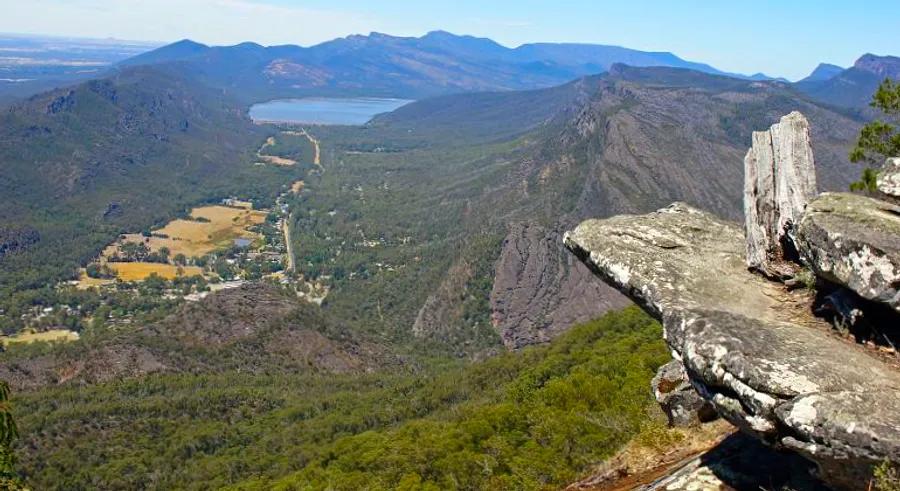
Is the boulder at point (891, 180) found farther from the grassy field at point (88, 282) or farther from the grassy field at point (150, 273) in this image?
the grassy field at point (88, 282)

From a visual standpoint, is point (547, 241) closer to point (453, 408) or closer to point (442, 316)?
point (442, 316)

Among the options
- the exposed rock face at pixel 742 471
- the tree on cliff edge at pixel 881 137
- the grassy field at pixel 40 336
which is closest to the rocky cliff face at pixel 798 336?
the exposed rock face at pixel 742 471

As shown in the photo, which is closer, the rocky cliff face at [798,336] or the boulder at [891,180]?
the rocky cliff face at [798,336]

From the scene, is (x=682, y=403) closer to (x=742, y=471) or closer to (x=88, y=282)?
(x=742, y=471)

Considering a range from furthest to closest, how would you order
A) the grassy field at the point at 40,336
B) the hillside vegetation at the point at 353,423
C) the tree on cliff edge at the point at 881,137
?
the grassy field at the point at 40,336, the hillside vegetation at the point at 353,423, the tree on cliff edge at the point at 881,137

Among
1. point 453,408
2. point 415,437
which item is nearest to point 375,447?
point 415,437
